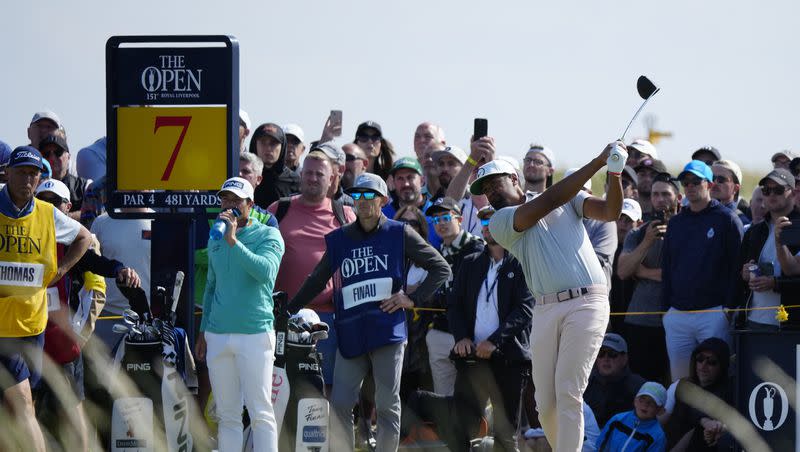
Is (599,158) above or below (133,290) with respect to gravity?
above

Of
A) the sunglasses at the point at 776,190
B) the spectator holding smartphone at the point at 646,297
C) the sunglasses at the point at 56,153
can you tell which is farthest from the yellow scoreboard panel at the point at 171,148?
the sunglasses at the point at 776,190

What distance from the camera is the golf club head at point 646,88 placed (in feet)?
27.0

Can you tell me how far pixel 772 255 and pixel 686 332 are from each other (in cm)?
94

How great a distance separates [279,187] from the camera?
41.2ft

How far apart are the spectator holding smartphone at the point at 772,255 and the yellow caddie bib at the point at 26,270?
539 cm

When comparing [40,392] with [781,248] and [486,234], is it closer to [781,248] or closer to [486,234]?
[486,234]

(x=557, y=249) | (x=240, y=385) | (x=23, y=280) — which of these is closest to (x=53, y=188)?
(x=23, y=280)

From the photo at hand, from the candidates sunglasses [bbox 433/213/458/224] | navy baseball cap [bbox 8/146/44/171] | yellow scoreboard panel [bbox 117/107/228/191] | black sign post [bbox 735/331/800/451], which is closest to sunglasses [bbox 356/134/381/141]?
sunglasses [bbox 433/213/458/224]

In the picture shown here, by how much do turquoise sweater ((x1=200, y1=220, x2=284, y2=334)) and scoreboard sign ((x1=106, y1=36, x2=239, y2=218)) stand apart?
1.25 feet

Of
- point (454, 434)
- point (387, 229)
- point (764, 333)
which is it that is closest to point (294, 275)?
point (387, 229)

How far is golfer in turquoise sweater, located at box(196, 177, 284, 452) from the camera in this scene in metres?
9.31

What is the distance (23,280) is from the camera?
9.41 metres

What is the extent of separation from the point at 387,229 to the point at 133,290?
6.48 ft

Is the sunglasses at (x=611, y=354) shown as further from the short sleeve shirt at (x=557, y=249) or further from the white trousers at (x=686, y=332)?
the short sleeve shirt at (x=557, y=249)
